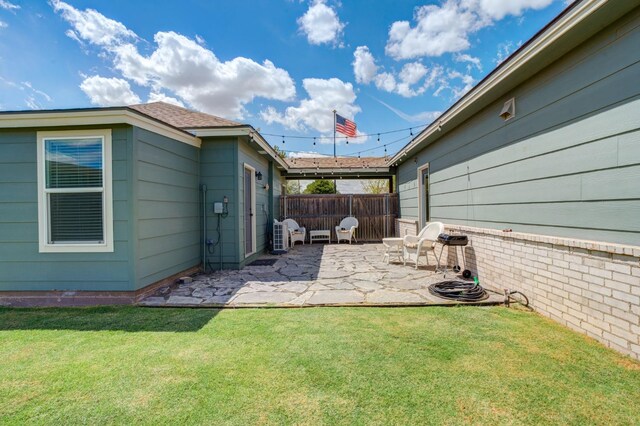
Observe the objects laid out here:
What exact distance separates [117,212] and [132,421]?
10.2 feet

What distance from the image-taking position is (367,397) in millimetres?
1884

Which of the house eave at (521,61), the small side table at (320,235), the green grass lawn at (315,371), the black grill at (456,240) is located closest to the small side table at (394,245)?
the black grill at (456,240)

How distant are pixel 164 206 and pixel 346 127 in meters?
13.0

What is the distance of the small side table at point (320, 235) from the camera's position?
1088 cm

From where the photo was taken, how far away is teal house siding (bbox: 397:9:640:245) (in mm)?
2490

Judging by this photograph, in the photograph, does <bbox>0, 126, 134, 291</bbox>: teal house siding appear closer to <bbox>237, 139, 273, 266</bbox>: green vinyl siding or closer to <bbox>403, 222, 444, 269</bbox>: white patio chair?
<bbox>237, 139, 273, 266</bbox>: green vinyl siding

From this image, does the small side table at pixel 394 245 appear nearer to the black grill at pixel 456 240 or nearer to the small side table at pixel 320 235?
the black grill at pixel 456 240

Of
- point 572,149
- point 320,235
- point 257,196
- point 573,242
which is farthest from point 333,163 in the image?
point 573,242

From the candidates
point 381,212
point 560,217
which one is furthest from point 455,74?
point 560,217

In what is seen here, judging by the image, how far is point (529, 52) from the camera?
327 cm

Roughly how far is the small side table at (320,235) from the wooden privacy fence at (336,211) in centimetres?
34

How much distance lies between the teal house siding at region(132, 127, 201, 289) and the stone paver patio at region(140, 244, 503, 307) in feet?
1.40

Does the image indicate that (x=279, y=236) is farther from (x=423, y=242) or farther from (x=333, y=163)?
(x=333, y=163)

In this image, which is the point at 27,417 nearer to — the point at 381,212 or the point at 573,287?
the point at 573,287
